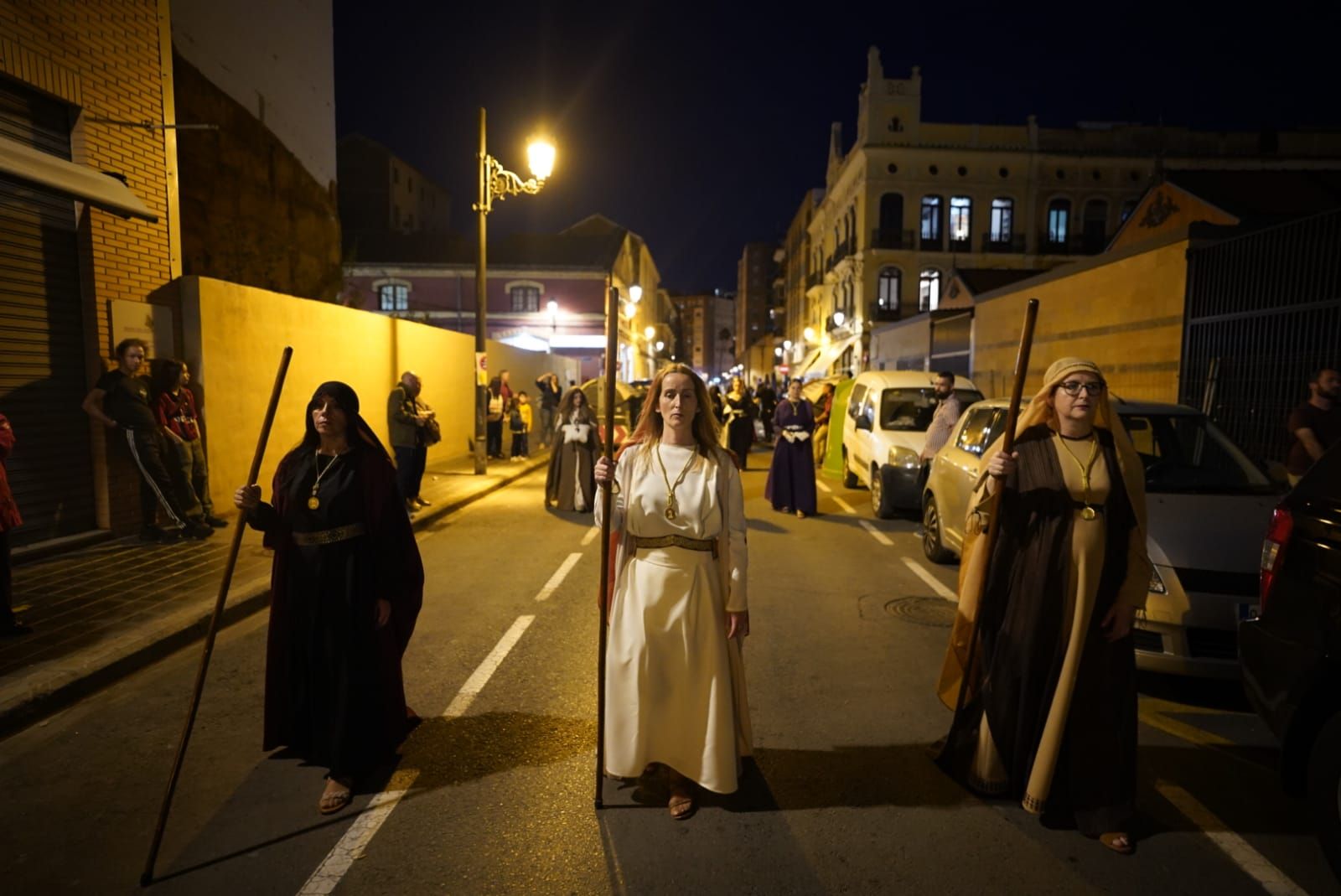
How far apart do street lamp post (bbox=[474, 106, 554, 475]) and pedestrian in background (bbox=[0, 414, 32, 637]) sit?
29.3ft

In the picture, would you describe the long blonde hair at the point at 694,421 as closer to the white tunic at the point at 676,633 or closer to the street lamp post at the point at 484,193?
the white tunic at the point at 676,633

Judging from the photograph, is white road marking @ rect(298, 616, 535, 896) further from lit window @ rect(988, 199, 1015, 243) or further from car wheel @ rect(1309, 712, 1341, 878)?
lit window @ rect(988, 199, 1015, 243)

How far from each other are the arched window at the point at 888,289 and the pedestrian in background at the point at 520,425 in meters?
27.5

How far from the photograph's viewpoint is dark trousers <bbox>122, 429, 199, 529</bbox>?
8086 mm

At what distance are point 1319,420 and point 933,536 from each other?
338 centimetres

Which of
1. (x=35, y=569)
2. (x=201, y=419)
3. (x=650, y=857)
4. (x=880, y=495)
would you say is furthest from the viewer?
(x=880, y=495)

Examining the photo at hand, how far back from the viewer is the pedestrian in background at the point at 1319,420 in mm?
6746

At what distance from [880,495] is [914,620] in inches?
195

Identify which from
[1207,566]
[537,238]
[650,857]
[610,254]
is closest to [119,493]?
[650,857]

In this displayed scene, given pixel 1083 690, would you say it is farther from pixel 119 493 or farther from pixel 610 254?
pixel 610 254

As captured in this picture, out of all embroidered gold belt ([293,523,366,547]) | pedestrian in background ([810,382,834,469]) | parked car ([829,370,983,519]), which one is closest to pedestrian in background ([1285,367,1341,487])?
parked car ([829,370,983,519])

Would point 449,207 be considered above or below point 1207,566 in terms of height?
above

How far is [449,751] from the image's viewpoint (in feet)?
13.4

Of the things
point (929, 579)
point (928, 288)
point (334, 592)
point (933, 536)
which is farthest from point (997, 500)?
point (928, 288)
